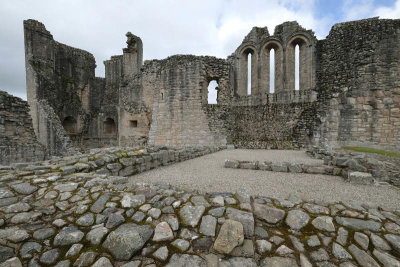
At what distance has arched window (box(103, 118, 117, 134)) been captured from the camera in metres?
19.1

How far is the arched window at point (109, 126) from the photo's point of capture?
19108mm

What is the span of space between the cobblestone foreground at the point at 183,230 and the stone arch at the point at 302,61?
1586 centimetres

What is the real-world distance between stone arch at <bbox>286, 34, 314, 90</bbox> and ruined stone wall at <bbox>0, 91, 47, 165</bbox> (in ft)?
58.3

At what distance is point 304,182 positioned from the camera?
3695 millimetres

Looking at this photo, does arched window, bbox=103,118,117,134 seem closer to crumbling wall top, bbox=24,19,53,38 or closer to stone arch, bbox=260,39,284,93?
crumbling wall top, bbox=24,19,53,38

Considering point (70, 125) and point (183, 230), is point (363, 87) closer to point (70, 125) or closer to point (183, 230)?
point (183, 230)

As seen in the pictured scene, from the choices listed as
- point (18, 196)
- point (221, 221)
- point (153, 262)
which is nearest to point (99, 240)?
point (153, 262)

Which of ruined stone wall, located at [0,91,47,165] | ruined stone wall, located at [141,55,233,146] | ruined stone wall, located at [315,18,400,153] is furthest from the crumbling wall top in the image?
ruined stone wall, located at [315,18,400,153]

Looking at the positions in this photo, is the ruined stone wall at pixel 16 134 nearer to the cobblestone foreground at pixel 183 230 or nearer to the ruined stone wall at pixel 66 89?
the ruined stone wall at pixel 66 89

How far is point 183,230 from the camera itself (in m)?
1.90

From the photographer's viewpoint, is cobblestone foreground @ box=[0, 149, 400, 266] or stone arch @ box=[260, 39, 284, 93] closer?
cobblestone foreground @ box=[0, 149, 400, 266]

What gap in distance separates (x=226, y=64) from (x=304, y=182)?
379 inches

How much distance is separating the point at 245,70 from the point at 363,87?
10497 mm

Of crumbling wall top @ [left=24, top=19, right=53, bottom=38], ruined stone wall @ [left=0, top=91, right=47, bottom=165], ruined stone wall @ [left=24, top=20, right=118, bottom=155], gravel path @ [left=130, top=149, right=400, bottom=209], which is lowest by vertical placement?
gravel path @ [left=130, top=149, right=400, bottom=209]
